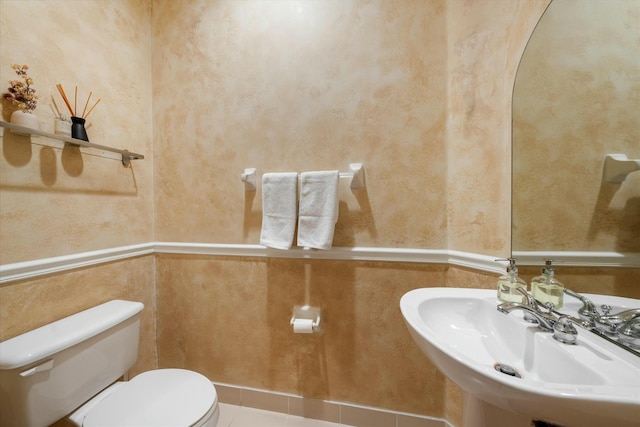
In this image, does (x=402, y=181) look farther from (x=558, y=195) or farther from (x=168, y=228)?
(x=168, y=228)

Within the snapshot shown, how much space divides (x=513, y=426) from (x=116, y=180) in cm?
179

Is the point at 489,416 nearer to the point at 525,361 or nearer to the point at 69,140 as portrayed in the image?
the point at 525,361

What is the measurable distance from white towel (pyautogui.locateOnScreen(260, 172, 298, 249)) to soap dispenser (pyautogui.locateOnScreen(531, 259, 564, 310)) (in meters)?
0.93

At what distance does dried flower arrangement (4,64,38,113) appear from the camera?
800 millimetres

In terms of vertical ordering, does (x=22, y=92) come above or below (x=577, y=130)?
above

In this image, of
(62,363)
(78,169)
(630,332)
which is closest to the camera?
(630,332)

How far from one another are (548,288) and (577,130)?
18.8 inches

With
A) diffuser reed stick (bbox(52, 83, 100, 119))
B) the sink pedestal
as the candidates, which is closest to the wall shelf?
diffuser reed stick (bbox(52, 83, 100, 119))

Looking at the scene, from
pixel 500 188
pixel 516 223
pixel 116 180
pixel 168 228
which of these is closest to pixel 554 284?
pixel 516 223

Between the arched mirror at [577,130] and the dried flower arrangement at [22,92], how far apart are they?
181 centimetres

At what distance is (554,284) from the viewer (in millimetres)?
→ 673

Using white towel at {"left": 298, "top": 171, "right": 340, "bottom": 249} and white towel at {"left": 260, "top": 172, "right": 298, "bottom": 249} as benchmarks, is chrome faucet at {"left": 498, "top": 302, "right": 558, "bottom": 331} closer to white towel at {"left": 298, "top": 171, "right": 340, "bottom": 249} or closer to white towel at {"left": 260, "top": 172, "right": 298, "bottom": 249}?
white towel at {"left": 298, "top": 171, "right": 340, "bottom": 249}

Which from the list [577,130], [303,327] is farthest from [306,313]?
[577,130]

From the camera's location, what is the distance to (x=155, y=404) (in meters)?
0.82
